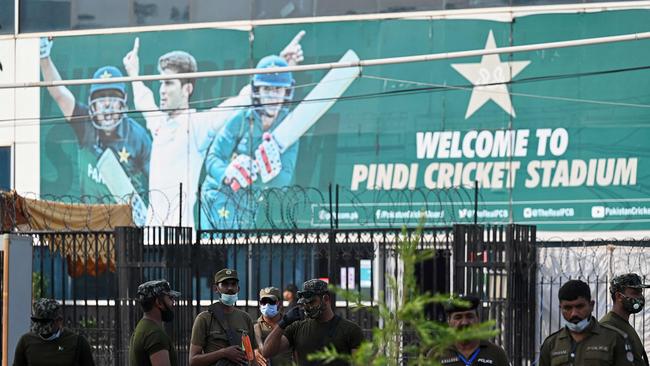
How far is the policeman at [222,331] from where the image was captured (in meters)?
11.2

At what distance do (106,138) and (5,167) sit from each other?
2.43 meters

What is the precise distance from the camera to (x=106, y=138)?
28.6 meters

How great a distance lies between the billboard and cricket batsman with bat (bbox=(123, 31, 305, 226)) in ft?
0.10

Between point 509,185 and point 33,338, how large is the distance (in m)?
16.0

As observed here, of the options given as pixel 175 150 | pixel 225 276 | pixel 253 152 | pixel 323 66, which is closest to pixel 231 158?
pixel 253 152

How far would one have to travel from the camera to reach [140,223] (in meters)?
28.0

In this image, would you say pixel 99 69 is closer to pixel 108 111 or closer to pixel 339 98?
pixel 108 111

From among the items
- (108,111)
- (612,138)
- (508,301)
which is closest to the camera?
(508,301)

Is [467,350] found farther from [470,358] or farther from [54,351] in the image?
[54,351]

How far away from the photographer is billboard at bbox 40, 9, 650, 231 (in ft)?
80.1

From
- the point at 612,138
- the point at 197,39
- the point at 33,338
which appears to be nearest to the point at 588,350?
the point at 33,338

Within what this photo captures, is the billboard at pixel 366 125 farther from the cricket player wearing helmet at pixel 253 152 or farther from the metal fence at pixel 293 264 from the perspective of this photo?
the metal fence at pixel 293 264

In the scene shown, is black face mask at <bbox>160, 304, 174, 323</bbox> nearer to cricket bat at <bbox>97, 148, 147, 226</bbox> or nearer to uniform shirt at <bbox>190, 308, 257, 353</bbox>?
uniform shirt at <bbox>190, 308, 257, 353</bbox>

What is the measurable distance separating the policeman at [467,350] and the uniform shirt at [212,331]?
350 cm
